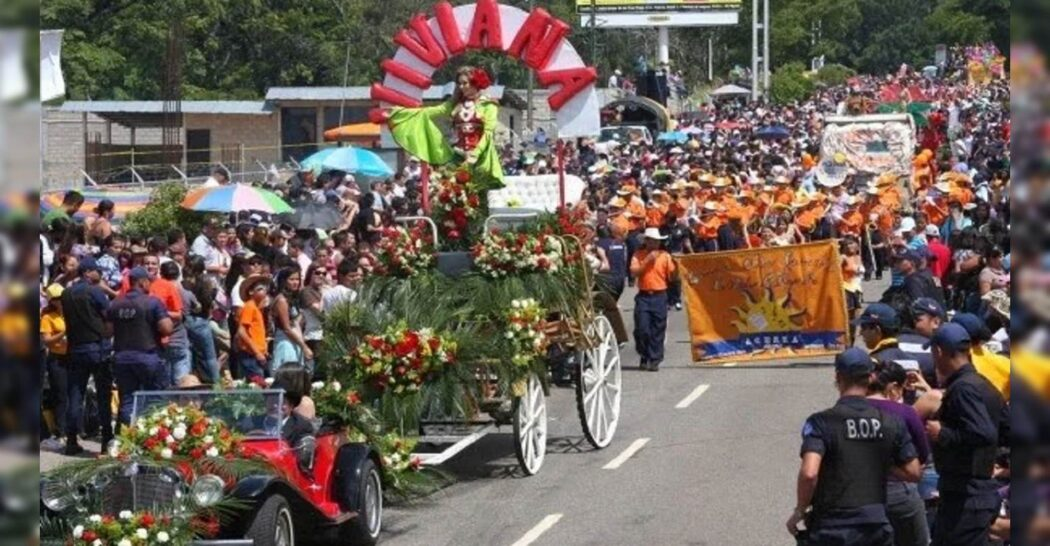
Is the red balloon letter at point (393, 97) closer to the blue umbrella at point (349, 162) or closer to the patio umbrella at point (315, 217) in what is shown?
the patio umbrella at point (315, 217)

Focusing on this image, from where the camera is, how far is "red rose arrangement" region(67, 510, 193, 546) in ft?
30.7

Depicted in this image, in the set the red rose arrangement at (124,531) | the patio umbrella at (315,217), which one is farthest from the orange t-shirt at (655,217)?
the red rose arrangement at (124,531)

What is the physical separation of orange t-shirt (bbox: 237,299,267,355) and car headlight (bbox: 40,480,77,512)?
6.02 meters

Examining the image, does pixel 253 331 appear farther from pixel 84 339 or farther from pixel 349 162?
pixel 349 162

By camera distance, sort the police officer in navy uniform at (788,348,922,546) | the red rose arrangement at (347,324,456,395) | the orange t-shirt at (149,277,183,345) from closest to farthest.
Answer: the police officer in navy uniform at (788,348,922,546)
the red rose arrangement at (347,324,456,395)
the orange t-shirt at (149,277,183,345)

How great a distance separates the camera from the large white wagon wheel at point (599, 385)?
50.0 feet

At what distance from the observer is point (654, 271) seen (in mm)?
21234

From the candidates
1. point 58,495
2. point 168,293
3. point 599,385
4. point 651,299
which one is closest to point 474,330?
point 599,385

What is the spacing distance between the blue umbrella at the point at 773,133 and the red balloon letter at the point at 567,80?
45.4 m

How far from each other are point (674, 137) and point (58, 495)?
48.7 meters

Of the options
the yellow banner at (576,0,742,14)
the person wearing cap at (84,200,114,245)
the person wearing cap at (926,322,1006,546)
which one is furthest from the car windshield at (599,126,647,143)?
the person wearing cap at (926,322,1006,546)

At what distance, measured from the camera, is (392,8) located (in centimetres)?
7356

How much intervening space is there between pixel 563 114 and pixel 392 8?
58.7m

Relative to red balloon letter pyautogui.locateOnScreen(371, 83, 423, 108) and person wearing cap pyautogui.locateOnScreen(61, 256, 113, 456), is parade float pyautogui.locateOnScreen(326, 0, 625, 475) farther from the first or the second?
person wearing cap pyautogui.locateOnScreen(61, 256, 113, 456)
